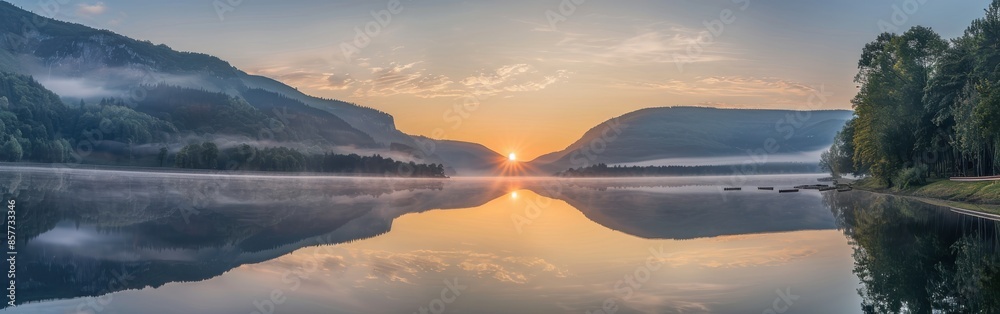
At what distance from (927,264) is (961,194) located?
48.1m

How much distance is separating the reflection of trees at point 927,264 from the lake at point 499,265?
0.27ft

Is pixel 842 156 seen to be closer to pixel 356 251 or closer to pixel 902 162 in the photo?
pixel 902 162

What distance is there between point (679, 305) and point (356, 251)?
1640 cm

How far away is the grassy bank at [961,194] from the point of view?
57.5 metres

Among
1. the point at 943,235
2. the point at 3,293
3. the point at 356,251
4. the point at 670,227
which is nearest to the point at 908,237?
the point at 943,235

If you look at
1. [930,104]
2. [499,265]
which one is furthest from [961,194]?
[499,265]

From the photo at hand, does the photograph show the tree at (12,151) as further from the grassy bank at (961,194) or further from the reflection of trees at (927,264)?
the reflection of trees at (927,264)

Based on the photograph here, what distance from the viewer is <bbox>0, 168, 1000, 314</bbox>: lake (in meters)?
20.5

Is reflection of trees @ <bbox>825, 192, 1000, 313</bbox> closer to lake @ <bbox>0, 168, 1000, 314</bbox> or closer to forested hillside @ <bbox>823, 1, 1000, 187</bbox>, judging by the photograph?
lake @ <bbox>0, 168, 1000, 314</bbox>

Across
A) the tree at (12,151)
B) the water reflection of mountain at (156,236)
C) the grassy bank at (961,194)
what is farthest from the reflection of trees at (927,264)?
the tree at (12,151)

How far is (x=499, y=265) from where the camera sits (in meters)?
27.8

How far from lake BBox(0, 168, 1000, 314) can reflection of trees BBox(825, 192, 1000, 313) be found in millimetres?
82

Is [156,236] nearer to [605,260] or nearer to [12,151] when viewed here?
[605,260]

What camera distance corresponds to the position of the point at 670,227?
149ft
